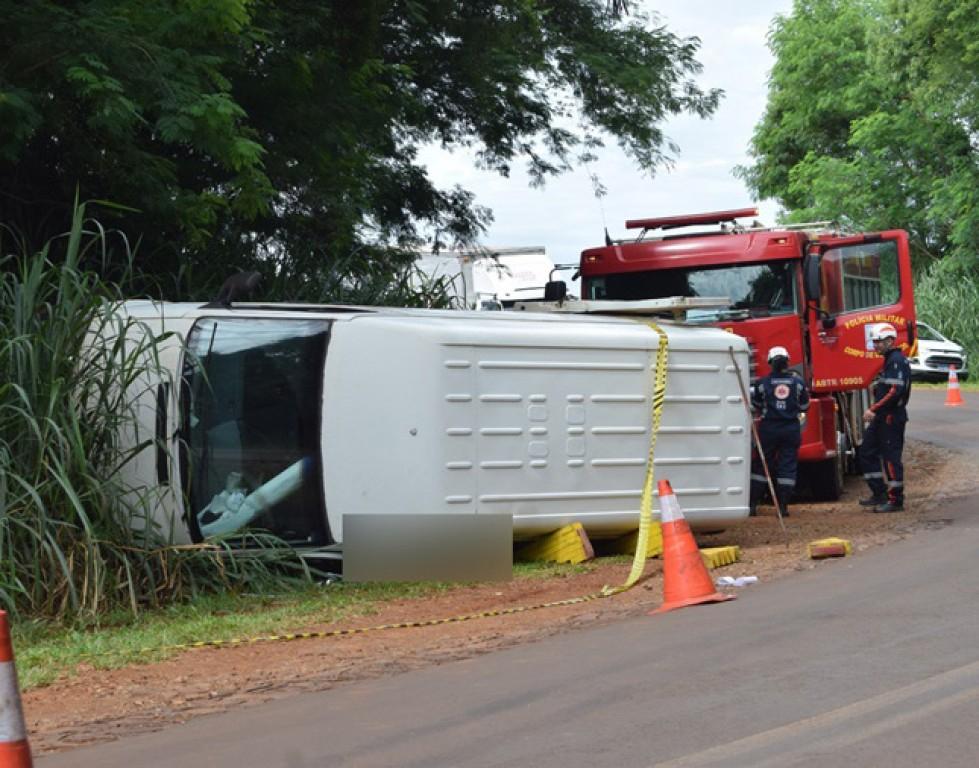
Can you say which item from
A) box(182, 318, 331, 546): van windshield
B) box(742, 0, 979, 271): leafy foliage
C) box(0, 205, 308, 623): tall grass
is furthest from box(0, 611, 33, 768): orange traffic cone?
box(742, 0, 979, 271): leafy foliage

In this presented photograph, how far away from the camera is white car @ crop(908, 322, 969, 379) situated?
4100 centimetres

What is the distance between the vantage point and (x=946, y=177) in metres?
46.6

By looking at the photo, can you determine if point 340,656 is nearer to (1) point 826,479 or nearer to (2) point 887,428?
(2) point 887,428

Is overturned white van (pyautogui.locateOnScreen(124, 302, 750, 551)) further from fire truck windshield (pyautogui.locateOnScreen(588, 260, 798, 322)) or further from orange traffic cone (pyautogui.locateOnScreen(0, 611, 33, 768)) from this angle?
orange traffic cone (pyautogui.locateOnScreen(0, 611, 33, 768))

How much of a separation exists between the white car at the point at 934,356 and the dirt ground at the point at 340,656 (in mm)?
28363

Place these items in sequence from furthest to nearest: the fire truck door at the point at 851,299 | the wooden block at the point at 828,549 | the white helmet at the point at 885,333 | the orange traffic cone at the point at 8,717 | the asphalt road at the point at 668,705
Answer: the fire truck door at the point at 851,299
the white helmet at the point at 885,333
the wooden block at the point at 828,549
the asphalt road at the point at 668,705
the orange traffic cone at the point at 8,717

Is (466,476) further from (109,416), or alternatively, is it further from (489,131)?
(489,131)

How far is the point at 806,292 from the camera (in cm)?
1684

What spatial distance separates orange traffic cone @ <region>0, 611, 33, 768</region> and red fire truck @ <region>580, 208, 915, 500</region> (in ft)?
41.5

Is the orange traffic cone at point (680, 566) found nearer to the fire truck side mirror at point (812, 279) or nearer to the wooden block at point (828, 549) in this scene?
the wooden block at point (828, 549)

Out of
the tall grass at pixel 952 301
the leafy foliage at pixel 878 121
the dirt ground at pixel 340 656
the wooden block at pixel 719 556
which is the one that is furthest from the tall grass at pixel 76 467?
the tall grass at pixel 952 301

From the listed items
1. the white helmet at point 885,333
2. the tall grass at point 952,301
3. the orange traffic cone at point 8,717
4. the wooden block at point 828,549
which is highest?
the tall grass at point 952,301

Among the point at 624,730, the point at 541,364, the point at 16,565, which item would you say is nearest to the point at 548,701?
the point at 624,730

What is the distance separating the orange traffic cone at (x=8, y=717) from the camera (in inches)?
190
